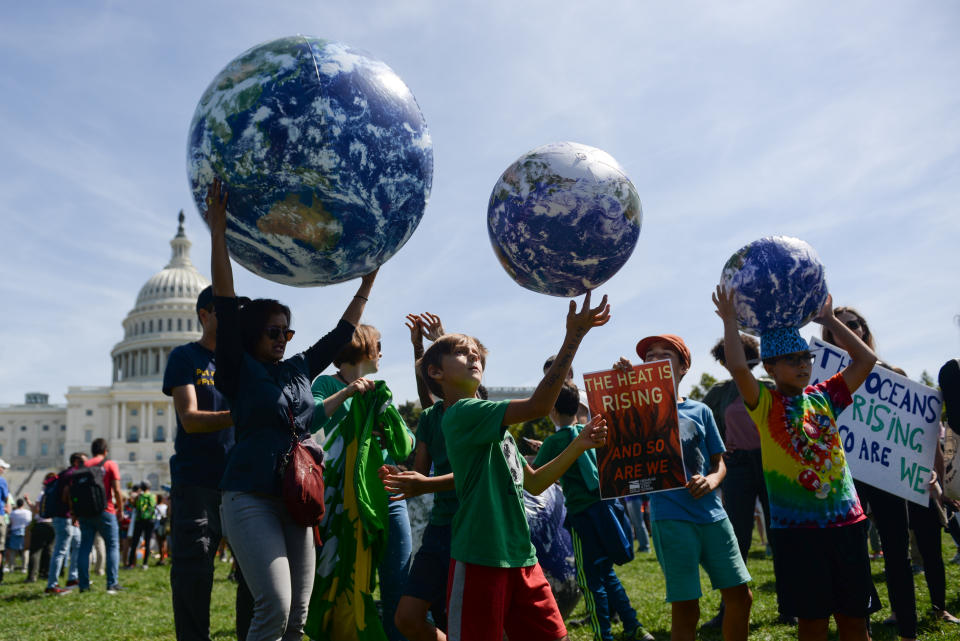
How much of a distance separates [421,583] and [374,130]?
209cm

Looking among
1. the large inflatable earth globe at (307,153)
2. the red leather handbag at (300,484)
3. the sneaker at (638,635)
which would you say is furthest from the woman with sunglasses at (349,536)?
the sneaker at (638,635)

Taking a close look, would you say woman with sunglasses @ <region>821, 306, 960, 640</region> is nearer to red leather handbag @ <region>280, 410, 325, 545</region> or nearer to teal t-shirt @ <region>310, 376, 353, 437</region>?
teal t-shirt @ <region>310, 376, 353, 437</region>

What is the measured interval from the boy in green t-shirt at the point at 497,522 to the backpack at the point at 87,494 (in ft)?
28.6

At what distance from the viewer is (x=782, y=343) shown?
13.0ft

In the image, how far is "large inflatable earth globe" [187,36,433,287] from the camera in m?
3.22

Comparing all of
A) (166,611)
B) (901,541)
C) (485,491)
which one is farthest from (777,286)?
(166,611)

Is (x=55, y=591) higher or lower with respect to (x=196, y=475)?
lower

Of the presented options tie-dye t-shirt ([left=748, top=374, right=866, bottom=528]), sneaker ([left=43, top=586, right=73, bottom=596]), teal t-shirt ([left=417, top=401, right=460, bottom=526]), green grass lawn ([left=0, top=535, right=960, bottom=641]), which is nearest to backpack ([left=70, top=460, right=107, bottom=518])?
green grass lawn ([left=0, top=535, right=960, bottom=641])

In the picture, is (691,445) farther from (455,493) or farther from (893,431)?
(893,431)

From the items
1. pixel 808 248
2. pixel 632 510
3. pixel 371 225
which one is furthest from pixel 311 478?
pixel 632 510

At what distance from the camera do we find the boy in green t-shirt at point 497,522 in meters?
3.07

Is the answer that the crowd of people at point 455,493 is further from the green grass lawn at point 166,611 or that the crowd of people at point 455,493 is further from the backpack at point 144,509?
the backpack at point 144,509

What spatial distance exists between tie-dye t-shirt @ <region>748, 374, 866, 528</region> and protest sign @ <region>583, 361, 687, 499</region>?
433mm

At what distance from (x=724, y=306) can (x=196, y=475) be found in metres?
2.87
